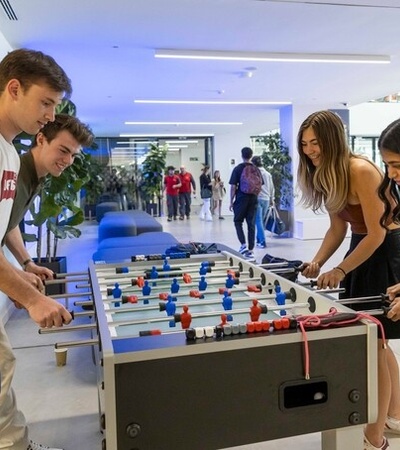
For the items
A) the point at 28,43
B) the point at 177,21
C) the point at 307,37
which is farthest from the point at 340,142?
the point at 28,43

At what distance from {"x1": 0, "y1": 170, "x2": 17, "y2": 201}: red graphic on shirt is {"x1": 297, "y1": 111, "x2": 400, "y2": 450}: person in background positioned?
1259 millimetres

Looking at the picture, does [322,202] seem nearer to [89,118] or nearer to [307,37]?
[307,37]

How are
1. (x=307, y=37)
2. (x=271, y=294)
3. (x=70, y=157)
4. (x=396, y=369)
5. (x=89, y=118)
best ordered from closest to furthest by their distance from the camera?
1. (x=271, y=294)
2. (x=396, y=369)
3. (x=70, y=157)
4. (x=307, y=37)
5. (x=89, y=118)

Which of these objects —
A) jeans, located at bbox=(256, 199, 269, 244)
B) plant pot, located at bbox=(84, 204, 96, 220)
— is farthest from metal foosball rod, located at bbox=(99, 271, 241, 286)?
plant pot, located at bbox=(84, 204, 96, 220)

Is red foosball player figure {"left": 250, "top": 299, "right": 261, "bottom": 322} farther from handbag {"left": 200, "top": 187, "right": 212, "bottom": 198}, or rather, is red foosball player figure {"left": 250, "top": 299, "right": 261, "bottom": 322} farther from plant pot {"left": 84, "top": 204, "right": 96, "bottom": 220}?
plant pot {"left": 84, "top": 204, "right": 96, "bottom": 220}

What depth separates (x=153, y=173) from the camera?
42.0 feet

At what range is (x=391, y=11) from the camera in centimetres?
394

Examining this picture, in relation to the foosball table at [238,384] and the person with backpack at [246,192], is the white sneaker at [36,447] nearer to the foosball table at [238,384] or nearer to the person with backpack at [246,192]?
the foosball table at [238,384]

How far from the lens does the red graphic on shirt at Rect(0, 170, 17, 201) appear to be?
160 centimetres

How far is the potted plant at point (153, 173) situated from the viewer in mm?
12656

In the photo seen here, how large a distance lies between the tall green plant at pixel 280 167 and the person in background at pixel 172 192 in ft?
13.6

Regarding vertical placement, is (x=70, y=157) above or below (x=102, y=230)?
above

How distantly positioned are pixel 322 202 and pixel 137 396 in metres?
1.41

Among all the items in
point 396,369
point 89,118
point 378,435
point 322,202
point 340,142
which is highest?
point 89,118
